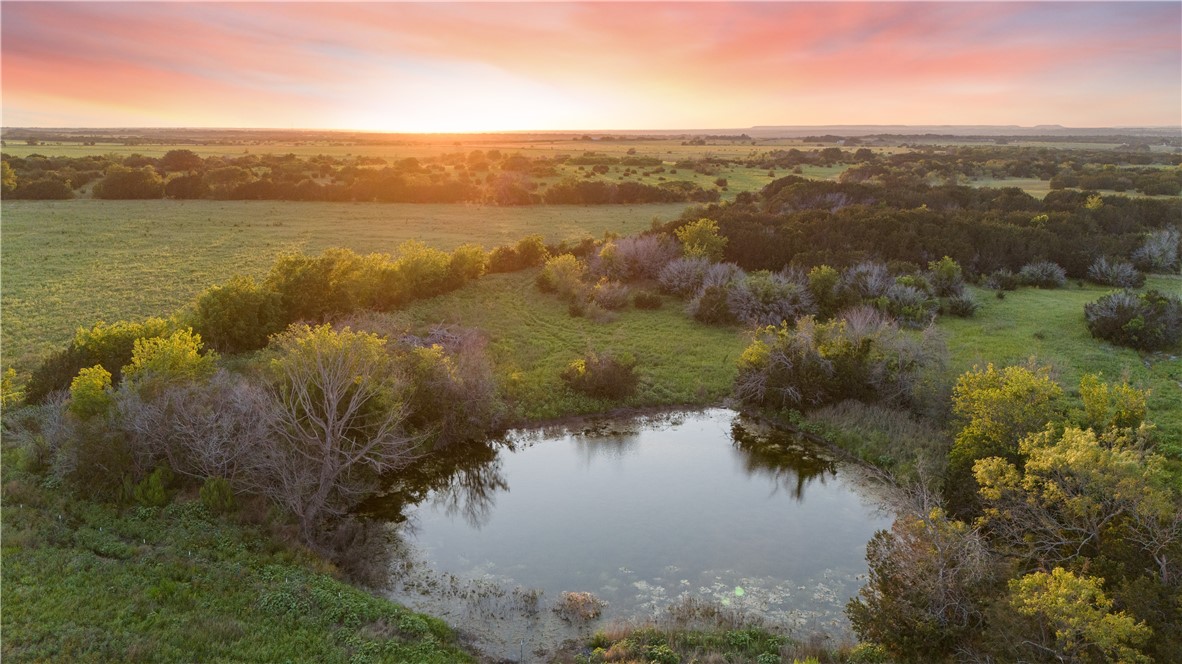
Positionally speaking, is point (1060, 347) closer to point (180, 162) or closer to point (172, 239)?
point (172, 239)

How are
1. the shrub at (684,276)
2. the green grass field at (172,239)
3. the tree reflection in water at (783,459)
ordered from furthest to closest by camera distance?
the shrub at (684,276) < the green grass field at (172,239) < the tree reflection in water at (783,459)

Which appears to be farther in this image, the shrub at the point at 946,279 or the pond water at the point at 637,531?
the shrub at the point at 946,279

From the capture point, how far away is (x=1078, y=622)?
8.88 meters

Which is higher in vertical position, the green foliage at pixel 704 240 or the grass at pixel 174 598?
the green foliage at pixel 704 240

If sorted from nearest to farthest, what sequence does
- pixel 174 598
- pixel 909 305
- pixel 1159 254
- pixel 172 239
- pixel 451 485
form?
pixel 174 598
pixel 451 485
pixel 909 305
pixel 1159 254
pixel 172 239

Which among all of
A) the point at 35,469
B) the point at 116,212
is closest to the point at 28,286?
the point at 35,469

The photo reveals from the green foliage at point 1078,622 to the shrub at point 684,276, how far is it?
2288 cm

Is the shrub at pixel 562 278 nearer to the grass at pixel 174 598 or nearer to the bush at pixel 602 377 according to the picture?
the bush at pixel 602 377

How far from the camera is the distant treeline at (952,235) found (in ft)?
116

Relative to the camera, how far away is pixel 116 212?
50188mm

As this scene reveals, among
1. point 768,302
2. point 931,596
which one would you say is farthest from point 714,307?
point 931,596

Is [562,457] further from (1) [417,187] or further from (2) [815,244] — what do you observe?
(1) [417,187]

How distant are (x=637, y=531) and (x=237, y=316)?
16939 mm

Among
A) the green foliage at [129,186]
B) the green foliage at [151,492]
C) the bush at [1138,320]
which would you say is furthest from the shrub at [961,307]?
the green foliage at [129,186]
